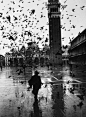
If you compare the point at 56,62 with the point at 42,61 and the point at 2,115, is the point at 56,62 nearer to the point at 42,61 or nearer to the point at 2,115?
the point at 42,61

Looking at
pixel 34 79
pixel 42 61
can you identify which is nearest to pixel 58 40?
pixel 42 61

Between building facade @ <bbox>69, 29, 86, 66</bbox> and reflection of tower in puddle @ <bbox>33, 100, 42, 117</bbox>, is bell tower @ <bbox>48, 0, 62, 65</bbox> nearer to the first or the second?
building facade @ <bbox>69, 29, 86, 66</bbox>

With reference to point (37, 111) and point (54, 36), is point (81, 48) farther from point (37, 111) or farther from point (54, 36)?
point (37, 111)

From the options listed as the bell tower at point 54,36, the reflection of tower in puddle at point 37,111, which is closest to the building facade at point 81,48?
the bell tower at point 54,36

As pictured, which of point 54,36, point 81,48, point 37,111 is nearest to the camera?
point 37,111

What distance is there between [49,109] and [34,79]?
2.68 metres

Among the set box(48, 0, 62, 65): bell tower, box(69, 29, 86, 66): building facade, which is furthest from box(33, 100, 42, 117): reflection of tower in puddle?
box(48, 0, 62, 65): bell tower

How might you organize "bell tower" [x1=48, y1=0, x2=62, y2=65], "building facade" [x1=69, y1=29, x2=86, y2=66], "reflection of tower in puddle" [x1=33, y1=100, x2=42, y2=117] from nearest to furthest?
"reflection of tower in puddle" [x1=33, y1=100, x2=42, y2=117]
"building facade" [x1=69, y1=29, x2=86, y2=66]
"bell tower" [x1=48, y1=0, x2=62, y2=65]

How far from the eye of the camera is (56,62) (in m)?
135

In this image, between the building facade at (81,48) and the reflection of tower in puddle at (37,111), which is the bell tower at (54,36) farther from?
the reflection of tower in puddle at (37,111)

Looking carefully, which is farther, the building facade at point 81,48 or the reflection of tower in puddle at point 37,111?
the building facade at point 81,48

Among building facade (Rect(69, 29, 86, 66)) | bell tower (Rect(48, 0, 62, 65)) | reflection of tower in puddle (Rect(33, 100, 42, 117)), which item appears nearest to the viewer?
reflection of tower in puddle (Rect(33, 100, 42, 117))

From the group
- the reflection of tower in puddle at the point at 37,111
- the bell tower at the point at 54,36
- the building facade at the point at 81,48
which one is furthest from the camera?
the bell tower at the point at 54,36

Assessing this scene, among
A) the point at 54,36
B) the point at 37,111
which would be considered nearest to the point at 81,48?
the point at 54,36
